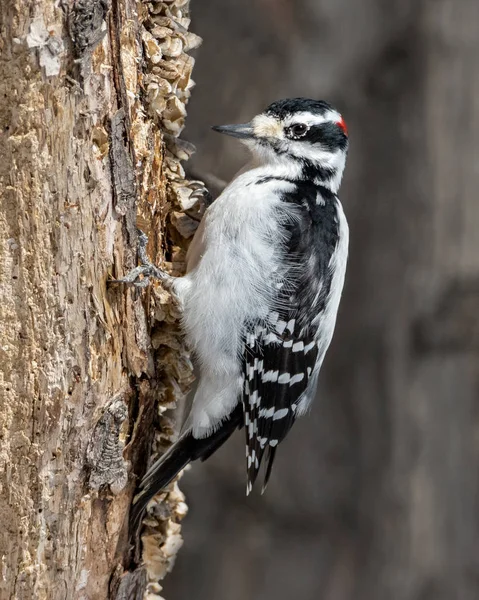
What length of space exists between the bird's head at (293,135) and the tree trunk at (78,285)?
1.02 ft

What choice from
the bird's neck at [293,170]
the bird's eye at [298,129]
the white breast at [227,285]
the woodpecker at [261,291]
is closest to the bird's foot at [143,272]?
the woodpecker at [261,291]

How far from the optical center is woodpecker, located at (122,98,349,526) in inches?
92.0

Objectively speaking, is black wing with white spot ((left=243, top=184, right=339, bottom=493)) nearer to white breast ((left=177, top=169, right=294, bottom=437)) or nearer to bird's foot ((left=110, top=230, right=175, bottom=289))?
white breast ((left=177, top=169, right=294, bottom=437))

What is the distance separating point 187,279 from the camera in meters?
2.35

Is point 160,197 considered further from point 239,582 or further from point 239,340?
point 239,582

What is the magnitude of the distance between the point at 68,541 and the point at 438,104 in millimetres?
2296

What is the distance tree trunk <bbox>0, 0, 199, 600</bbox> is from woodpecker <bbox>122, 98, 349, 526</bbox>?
10 centimetres

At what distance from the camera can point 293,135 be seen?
255 centimetres

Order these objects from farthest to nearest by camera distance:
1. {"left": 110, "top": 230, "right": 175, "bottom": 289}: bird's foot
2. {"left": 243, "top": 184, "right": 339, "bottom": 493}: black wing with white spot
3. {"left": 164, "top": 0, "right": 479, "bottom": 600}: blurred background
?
{"left": 164, "top": 0, "right": 479, "bottom": 600}: blurred background < {"left": 243, "top": 184, "right": 339, "bottom": 493}: black wing with white spot < {"left": 110, "top": 230, "right": 175, "bottom": 289}: bird's foot

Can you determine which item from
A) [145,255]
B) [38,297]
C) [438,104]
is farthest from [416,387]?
[38,297]

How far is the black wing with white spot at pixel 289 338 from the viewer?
241 cm

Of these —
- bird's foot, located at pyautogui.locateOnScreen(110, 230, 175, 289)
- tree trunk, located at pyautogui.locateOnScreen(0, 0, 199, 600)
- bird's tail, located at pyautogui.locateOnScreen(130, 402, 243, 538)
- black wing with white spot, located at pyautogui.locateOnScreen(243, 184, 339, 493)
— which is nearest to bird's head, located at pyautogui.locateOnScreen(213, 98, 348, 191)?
black wing with white spot, located at pyautogui.locateOnScreen(243, 184, 339, 493)

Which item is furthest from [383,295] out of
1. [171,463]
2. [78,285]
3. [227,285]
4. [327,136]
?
[78,285]

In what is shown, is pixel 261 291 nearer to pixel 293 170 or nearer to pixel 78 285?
pixel 293 170
